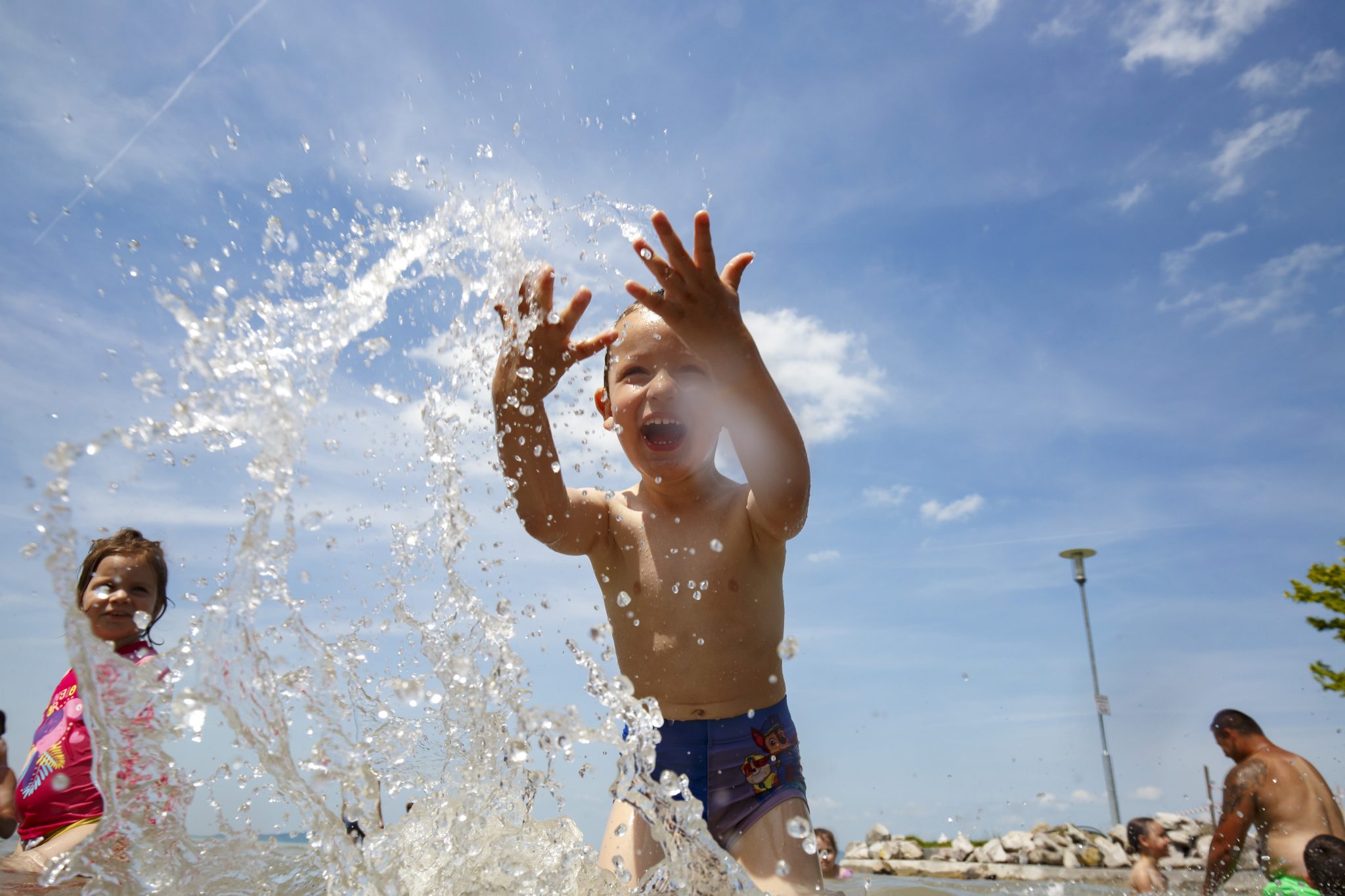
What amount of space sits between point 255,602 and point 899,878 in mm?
11624

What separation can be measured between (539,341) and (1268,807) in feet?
20.6

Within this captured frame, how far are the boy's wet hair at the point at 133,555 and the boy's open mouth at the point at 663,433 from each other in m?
2.87

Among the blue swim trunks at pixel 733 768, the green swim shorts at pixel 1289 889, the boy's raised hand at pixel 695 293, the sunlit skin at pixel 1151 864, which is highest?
the boy's raised hand at pixel 695 293

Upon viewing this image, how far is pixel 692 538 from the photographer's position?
10.1 ft

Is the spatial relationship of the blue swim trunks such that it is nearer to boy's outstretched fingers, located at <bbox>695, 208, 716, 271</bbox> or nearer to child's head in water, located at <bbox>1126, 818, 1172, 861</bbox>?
boy's outstretched fingers, located at <bbox>695, 208, 716, 271</bbox>

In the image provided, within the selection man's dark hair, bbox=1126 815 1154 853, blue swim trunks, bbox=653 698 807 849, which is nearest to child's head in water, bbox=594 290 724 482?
blue swim trunks, bbox=653 698 807 849

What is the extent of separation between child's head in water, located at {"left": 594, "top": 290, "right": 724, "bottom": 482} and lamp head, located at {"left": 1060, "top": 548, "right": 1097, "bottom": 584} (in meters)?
15.3

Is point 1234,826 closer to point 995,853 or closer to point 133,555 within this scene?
point 133,555

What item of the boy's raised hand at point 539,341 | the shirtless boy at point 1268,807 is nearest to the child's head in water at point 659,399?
the boy's raised hand at point 539,341

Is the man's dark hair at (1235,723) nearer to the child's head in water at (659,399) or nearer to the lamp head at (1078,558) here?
the child's head in water at (659,399)

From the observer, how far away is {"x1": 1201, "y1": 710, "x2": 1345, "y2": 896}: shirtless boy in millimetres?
5684

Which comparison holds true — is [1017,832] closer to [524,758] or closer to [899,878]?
[899,878]

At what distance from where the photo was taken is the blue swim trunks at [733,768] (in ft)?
9.18

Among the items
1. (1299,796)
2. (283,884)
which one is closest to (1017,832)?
(1299,796)
